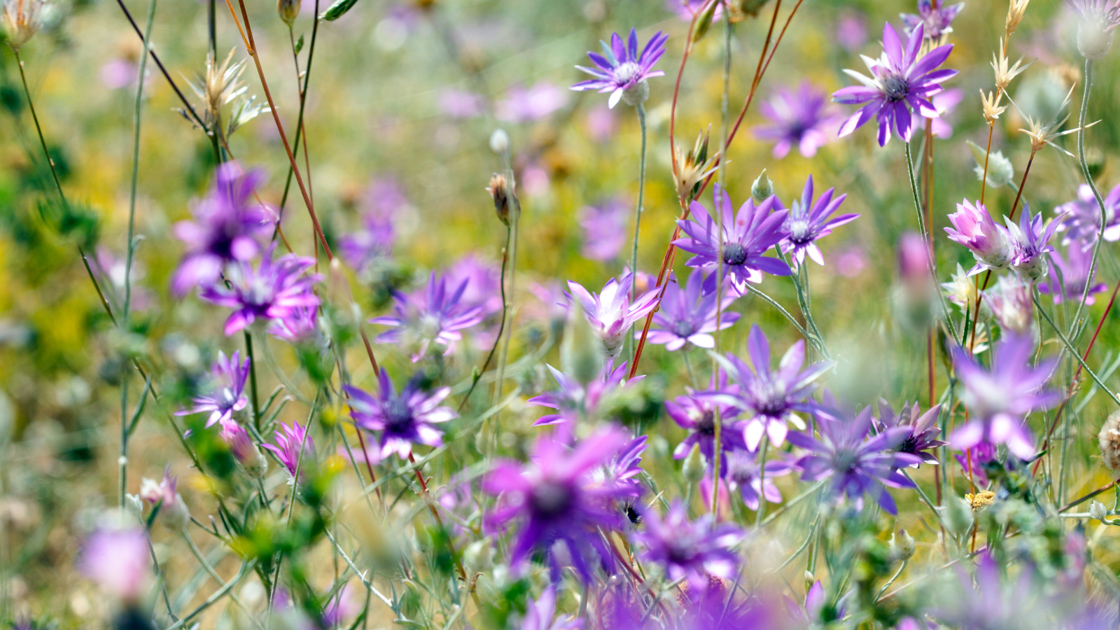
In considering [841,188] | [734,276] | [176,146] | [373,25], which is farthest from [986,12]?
[176,146]

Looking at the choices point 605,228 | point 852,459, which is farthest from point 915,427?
point 605,228

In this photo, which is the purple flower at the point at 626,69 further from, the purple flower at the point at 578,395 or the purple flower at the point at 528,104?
the purple flower at the point at 528,104

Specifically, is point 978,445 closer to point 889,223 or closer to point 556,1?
point 889,223

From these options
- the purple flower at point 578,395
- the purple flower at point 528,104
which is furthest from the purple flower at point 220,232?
the purple flower at point 528,104

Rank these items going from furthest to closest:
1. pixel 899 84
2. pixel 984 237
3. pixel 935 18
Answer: pixel 935 18, pixel 899 84, pixel 984 237

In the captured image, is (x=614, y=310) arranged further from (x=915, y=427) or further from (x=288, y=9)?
(x=288, y=9)

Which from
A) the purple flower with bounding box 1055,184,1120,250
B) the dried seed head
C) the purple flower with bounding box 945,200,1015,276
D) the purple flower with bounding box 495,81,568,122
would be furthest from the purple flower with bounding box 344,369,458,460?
the purple flower with bounding box 495,81,568,122
